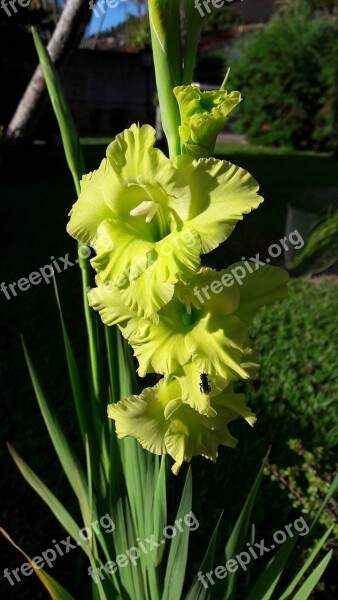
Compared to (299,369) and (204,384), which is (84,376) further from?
(204,384)

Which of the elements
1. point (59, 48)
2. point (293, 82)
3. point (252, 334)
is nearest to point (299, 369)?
point (252, 334)

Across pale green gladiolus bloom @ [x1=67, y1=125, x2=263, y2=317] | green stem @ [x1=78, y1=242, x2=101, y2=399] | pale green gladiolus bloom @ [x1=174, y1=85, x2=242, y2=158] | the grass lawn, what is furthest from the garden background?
pale green gladiolus bloom @ [x1=174, y1=85, x2=242, y2=158]

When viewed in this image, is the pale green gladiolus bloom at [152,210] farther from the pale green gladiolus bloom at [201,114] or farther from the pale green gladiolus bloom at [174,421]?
the pale green gladiolus bloom at [174,421]

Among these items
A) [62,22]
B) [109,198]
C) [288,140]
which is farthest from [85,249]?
[288,140]

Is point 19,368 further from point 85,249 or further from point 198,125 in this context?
point 198,125

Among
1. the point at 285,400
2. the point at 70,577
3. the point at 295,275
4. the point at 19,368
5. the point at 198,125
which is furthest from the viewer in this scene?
the point at 295,275

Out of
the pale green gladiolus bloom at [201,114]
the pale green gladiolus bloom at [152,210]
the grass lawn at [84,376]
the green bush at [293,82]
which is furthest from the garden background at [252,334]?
the green bush at [293,82]
